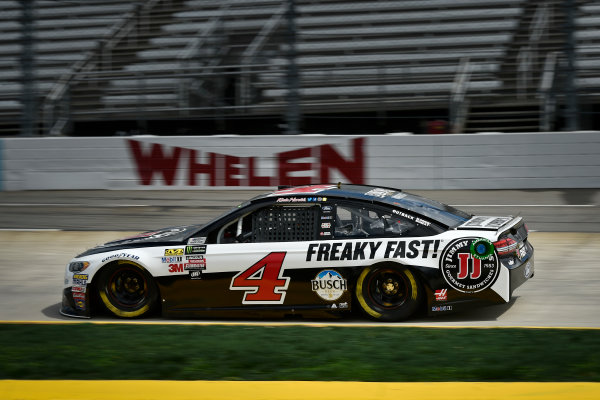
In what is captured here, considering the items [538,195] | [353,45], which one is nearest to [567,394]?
[538,195]

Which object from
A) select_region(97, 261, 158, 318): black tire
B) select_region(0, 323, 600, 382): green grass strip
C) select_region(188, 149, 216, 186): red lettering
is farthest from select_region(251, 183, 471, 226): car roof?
select_region(188, 149, 216, 186): red lettering

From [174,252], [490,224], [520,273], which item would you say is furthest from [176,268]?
[520,273]

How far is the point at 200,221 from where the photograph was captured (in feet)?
43.3

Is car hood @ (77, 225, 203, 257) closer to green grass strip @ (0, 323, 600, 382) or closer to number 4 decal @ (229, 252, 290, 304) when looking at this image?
number 4 decal @ (229, 252, 290, 304)

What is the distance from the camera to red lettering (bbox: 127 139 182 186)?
1627 cm

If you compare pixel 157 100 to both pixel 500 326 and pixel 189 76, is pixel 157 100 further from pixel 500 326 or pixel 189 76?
pixel 500 326

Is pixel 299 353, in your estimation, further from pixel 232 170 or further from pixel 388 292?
pixel 232 170

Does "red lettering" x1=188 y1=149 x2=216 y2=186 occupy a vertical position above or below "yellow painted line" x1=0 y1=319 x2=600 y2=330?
above

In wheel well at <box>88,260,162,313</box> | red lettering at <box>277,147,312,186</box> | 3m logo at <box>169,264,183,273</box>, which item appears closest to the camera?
3m logo at <box>169,264,183,273</box>

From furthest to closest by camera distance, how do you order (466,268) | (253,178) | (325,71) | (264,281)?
1. (325,71)
2. (253,178)
3. (264,281)
4. (466,268)

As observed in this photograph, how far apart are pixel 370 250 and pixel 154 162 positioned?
1029 cm

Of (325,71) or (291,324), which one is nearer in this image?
(291,324)

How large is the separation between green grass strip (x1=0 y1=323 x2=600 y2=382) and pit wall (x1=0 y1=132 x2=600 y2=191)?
9.01 metres

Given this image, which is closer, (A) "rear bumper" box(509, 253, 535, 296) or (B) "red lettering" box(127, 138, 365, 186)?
(A) "rear bumper" box(509, 253, 535, 296)
